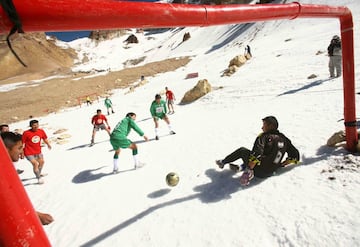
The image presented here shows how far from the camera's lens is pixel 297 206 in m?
4.12

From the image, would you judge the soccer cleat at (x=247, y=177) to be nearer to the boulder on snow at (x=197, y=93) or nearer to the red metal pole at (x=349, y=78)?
the red metal pole at (x=349, y=78)

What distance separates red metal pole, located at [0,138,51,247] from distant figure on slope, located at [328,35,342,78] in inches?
491

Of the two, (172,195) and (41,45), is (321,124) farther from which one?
(41,45)

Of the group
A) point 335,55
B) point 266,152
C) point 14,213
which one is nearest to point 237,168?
point 266,152

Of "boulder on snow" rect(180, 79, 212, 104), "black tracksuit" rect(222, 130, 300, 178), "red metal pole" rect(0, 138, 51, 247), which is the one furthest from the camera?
"boulder on snow" rect(180, 79, 212, 104)

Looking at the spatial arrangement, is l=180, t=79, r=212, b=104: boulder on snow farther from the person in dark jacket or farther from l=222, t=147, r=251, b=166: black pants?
the person in dark jacket

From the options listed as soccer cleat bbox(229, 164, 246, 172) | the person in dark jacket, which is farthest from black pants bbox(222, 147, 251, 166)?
the person in dark jacket

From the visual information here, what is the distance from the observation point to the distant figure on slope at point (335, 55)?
10845mm

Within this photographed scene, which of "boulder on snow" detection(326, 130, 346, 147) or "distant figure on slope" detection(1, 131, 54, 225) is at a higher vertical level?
"distant figure on slope" detection(1, 131, 54, 225)

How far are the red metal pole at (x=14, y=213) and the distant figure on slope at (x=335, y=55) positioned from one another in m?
12.5

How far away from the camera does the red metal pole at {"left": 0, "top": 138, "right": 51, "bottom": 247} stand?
137 cm

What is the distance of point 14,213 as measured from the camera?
1399mm

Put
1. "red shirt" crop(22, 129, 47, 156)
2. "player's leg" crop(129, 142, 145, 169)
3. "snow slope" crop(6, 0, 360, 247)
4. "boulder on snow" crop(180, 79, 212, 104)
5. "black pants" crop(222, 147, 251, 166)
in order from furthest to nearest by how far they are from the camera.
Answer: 1. "boulder on snow" crop(180, 79, 212, 104)
2. "red shirt" crop(22, 129, 47, 156)
3. "player's leg" crop(129, 142, 145, 169)
4. "black pants" crop(222, 147, 251, 166)
5. "snow slope" crop(6, 0, 360, 247)

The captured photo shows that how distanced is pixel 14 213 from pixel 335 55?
1267 cm
